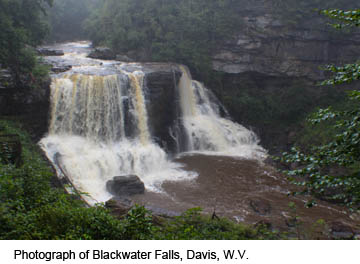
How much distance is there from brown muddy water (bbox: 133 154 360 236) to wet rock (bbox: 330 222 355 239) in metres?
0.39

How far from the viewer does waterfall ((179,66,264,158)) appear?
1959 cm

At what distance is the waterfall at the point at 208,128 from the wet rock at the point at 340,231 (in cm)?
841

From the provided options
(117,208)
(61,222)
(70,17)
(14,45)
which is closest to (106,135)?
(14,45)

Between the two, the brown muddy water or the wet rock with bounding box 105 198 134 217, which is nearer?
the wet rock with bounding box 105 198 134 217

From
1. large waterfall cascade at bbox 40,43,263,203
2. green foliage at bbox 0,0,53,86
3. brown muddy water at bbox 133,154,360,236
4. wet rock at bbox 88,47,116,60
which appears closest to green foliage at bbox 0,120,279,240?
brown muddy water at bbox 133,154,360,236

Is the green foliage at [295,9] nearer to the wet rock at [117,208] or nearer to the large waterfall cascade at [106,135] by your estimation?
the large waterfall cascade at [106,135]

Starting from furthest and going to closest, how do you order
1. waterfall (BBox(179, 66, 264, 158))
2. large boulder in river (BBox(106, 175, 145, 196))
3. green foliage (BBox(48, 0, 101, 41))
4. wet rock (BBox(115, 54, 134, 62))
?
green foliage (BBox(48, 0, 101, 41)), wet rock (BBox(115, 54, 134, 62)), waterfall (BBox(179, 66, 264, 158)), large boulder in river (BBox(106, 175, 145, 196))

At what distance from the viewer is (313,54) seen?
72.3 feet

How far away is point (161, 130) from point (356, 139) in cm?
1455

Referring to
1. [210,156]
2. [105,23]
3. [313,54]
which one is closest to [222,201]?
[210,156]

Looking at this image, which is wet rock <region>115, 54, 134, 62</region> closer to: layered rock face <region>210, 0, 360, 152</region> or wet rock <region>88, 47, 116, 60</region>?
wet rock <region>88, 47, 116, 60</region>

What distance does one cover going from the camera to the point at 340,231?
10562 mm

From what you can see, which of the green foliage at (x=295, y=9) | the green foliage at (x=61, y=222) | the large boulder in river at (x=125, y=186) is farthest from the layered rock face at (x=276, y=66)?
the green foliage at (x=61, y=222)

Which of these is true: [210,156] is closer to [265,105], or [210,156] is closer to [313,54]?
[265,105]
